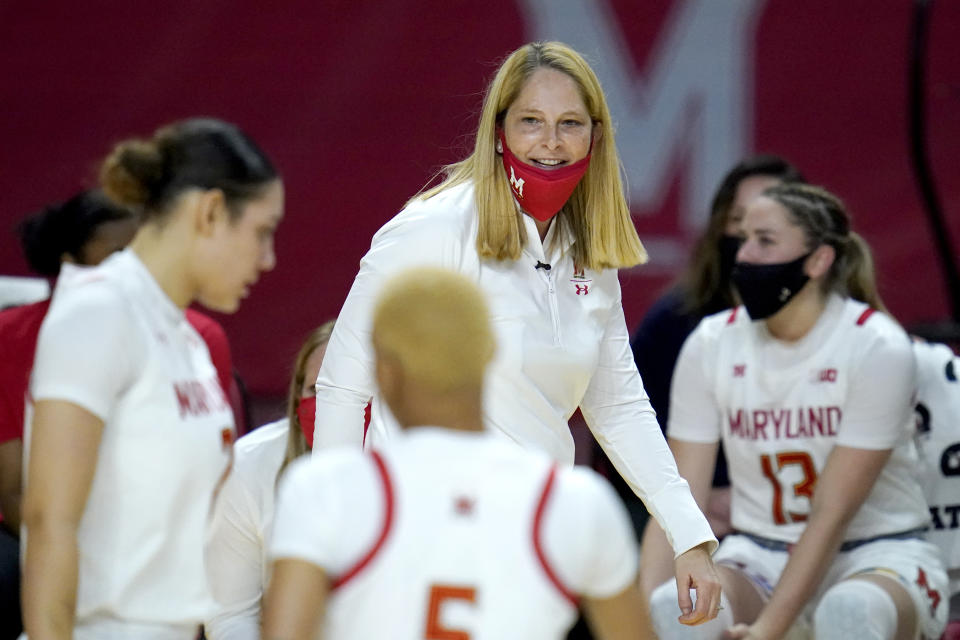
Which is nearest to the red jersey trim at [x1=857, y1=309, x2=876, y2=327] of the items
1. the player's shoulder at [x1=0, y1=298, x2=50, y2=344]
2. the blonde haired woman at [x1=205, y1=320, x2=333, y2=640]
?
the blonde haired woman at [x1=205, y1=320, x2=333, y2=640]

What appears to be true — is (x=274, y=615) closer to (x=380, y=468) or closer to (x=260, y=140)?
(x=380, y=468)

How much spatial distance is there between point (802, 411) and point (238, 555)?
156 cm

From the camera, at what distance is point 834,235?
3959mm

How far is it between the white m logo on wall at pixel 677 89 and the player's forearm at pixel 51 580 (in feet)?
13.8

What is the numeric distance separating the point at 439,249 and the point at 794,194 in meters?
1.71

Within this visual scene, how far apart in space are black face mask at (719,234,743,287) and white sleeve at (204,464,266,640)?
1797 millimetres

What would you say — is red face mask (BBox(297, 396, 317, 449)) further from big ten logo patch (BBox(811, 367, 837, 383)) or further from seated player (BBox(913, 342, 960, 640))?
seated player (BBox(913, 342, 960, 640))

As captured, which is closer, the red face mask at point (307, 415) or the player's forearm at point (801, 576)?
the red face mask at point (307, 415)

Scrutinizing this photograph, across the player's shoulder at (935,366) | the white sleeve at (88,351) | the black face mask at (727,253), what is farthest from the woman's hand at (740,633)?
the white sleeve at (88,351)

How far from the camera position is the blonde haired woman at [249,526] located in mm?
3209

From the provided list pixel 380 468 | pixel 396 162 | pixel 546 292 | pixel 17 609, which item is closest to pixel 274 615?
pixel 380 468

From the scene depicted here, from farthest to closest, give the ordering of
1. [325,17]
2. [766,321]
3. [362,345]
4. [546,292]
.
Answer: [325,17], [766,321], [546,292], [362,345]

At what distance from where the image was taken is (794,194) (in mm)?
4016

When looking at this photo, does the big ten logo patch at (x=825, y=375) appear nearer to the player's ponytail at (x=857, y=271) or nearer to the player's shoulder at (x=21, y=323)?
the player's ponytail at (x=857, y=271)
